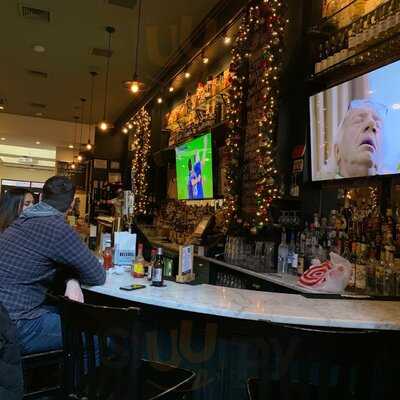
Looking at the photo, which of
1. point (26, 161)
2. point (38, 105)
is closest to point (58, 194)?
point (38, 105)

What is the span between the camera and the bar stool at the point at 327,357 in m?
1.27

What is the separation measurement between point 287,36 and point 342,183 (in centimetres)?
142

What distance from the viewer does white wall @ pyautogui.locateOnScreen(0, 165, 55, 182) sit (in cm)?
1986

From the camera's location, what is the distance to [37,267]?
6.27 feet

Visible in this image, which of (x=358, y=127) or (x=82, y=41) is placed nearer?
(x=358, y=127)

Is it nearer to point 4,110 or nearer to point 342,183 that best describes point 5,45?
point 4,110

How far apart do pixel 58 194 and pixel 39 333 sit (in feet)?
2.31

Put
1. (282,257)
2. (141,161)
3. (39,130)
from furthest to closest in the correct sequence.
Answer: (39,130) < (141,161) < (282,257)

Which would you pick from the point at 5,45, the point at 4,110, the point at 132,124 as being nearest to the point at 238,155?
the point at 5,45

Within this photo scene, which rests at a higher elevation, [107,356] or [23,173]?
[23,173]

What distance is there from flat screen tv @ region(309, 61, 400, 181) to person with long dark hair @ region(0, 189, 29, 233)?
2.23 m

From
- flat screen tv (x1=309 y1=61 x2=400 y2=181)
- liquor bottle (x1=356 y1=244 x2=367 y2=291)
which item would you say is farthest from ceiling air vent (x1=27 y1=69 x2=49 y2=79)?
liquor bottle (x1=356 y1=244 x2=367 y2=291)

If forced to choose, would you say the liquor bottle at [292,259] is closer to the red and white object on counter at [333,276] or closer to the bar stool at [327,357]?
the red and white object on counter at [333,276]

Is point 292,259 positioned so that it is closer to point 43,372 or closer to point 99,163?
point 43,372
